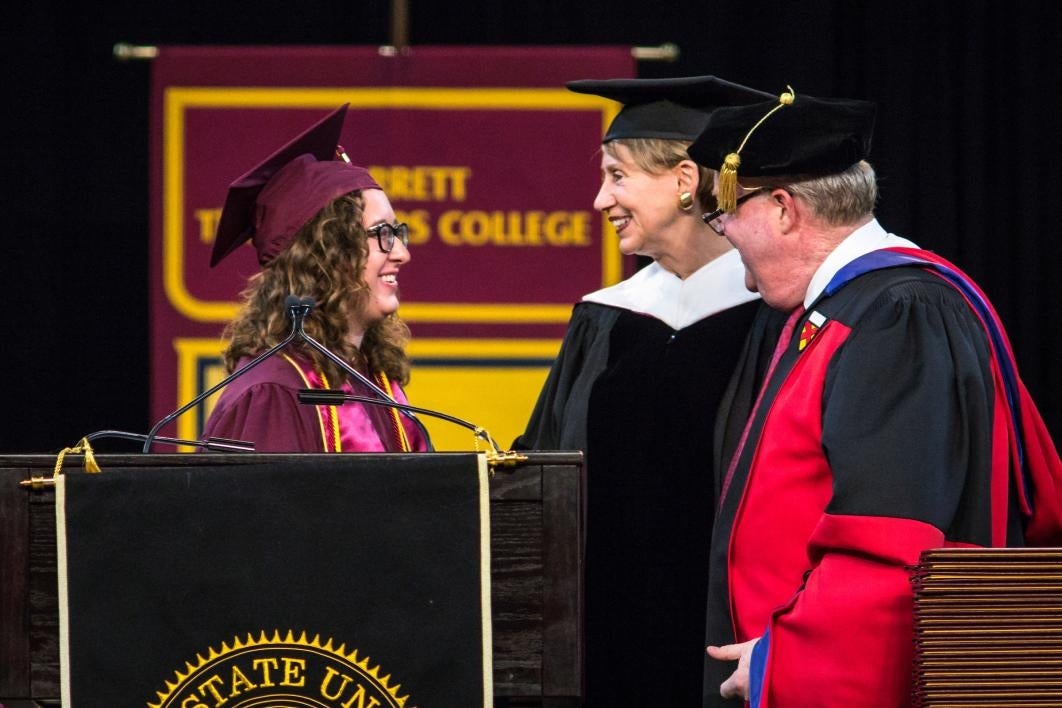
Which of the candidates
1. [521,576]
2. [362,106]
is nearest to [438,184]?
[362,106]

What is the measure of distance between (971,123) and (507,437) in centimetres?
177

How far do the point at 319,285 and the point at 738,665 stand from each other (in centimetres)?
109

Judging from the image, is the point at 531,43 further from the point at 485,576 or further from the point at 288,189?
the point at 485,576

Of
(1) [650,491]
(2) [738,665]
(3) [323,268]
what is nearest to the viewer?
(2) [738,665]

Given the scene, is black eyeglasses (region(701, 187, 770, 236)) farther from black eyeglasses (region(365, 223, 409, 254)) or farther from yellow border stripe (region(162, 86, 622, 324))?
yellow border stripe (region(162, 86, 622, 324))

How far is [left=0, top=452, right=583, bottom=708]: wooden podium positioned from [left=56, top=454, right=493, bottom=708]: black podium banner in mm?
31

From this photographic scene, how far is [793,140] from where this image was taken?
Answer: 7.81 ft

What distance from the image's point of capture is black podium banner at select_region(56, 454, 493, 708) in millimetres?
1772

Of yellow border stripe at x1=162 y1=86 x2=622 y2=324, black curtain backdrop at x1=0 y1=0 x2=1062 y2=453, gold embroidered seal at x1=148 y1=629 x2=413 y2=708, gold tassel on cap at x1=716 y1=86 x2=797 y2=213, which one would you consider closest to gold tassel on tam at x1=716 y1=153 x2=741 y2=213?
gold tassel on cap at x1=716 y1=86 x2=797 y2=213

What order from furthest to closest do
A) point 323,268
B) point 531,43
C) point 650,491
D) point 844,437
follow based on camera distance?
point 531,43, point 650,491, point 323,268, point 844,437

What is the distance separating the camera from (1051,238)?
15.2 feet

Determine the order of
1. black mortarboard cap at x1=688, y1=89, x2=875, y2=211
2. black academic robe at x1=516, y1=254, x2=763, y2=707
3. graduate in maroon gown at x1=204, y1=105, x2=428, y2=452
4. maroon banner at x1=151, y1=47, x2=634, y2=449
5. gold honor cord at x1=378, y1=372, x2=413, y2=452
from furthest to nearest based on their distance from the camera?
maroon banner at x1=151, y1=47, x2=634, y2=449, black academic robe at x1=516, y1=254, x2=763, y2=707, gold honor cord at x1=378, y1=372, x2=413, y2=452, graduate in maroon gown at x1=204, y1=105, x2=428, y2=452, black mortarboard cap at x1=688, y1=89, x2=875, y2=211

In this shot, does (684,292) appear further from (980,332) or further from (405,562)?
(405,562)

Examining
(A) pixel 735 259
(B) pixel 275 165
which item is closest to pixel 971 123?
(A) pixel 735 259
